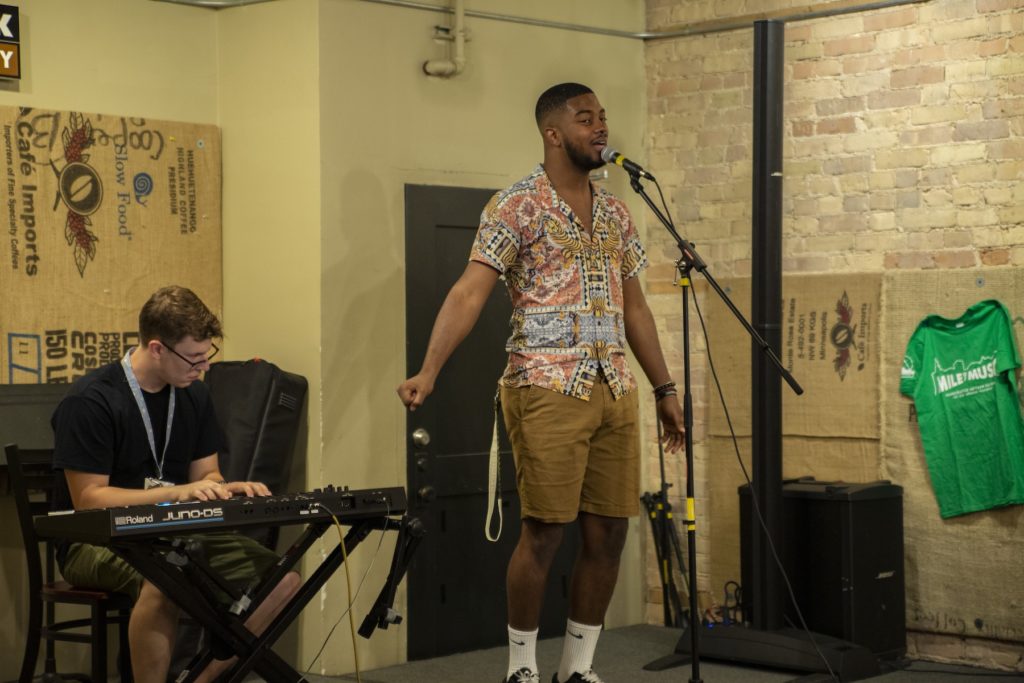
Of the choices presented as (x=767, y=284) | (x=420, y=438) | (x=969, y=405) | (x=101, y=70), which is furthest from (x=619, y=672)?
(x=101, y=70)

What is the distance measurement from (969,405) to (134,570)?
2.97m

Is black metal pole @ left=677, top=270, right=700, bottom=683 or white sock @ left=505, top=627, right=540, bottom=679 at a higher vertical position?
black metal pole @ left=677, top=270, right=700, bottom=683

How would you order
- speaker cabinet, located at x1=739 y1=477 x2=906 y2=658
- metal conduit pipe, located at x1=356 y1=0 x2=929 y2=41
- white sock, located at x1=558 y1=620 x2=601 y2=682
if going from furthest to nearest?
metal conduit pipe, located at x1=356 y1=0 x2=929 y2=41, speaker cabinet, located at x1=739 y1=477 x2=906 y2=658, white sock, located at x1=558 y1=620 x2=601 y2=682

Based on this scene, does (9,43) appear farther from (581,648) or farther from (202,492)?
(581,648)

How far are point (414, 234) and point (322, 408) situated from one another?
28.9 inches

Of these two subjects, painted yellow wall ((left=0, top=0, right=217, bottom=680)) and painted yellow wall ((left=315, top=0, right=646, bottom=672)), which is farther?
painted yellow wall ((left=315, top=0, right=646, bottom=672))

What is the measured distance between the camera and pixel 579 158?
13.3ft

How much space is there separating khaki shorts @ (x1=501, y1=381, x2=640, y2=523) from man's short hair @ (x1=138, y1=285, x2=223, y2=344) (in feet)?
3.02

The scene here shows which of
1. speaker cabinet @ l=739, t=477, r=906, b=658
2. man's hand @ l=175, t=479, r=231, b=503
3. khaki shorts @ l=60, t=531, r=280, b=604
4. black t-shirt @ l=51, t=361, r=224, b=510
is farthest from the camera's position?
speaker cabinet @ l=739, t=477, r=906, b=658

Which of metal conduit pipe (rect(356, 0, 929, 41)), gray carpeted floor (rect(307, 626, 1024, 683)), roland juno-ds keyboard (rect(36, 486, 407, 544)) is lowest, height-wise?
gray carpeted floor (rect(307, 626, 1024, 683))

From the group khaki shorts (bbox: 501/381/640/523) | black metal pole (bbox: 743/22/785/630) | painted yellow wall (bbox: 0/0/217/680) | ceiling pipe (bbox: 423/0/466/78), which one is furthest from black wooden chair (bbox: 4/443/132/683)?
black metal pole (bbox: 743/22/785/630)

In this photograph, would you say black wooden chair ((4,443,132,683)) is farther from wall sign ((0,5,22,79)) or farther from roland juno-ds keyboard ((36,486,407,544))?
wall sign ((0,5,22,79))

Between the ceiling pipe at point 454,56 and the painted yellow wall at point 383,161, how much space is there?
1.5 inches

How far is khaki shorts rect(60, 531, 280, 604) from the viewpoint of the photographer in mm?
3789
